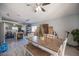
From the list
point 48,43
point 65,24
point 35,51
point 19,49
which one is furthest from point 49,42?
point 19,49

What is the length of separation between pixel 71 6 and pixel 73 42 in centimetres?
59

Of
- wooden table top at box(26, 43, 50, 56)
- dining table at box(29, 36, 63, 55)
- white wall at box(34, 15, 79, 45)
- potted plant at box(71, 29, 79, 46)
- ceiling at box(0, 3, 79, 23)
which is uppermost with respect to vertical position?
ceiling at box(0, 3, 79, 23)

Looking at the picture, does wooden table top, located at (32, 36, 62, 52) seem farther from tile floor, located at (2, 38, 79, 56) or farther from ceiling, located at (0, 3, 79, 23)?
ceiling, located at (0, 3, 79, 23)

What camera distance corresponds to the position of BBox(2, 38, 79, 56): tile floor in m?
1.73

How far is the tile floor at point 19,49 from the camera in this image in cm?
173

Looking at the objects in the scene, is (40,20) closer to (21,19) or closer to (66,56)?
(21,19)

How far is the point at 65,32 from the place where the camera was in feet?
5.67

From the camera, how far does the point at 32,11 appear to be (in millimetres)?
1744

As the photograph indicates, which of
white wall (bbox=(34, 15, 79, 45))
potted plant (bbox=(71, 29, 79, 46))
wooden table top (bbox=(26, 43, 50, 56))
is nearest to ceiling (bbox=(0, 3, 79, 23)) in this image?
white wall (bbox=(34, 15, 79, 45))

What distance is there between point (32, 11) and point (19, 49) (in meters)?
0.67

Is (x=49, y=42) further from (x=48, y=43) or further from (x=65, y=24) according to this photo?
(x=65, y=24)

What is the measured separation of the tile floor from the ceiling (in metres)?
0.37

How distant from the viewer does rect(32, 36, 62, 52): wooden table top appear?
1.71 m

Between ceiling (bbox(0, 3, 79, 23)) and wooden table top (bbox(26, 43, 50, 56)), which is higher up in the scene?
ceiling (bbox(0, 3, 79, 23))
